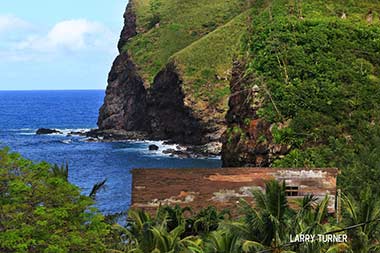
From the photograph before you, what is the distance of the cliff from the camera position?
322 ft

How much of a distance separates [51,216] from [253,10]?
85.4 meters

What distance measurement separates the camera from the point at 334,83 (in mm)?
65062

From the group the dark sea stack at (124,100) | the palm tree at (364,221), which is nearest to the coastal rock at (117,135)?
the dark sea stack at (124,100)

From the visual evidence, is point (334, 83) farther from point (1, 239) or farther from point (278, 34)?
point (1, 239)

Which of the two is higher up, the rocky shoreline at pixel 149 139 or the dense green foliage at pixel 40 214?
the dense green foliage at pixel 40 214

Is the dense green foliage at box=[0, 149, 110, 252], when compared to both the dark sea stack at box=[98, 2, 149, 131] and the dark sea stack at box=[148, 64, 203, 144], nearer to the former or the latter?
the dark sea stack at box=[148, 64, 203, 144]

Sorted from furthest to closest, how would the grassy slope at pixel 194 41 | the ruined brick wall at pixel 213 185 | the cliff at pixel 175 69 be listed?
the grassy slope at pixel 194 41
the cliff at pixel 175 69
the ruined brick wall at pixel 213 185

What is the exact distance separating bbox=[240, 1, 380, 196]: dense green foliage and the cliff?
1905cm

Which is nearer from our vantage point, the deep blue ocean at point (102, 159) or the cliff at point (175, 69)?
the deep blue ocean at point (102, 159)

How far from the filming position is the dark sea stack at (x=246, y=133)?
59.4 meters

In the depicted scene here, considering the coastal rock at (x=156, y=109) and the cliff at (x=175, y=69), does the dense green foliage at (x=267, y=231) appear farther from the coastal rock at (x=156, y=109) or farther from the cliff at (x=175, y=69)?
the cliff at (x=175, y=69)

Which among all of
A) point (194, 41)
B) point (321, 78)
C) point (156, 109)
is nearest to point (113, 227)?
point (321, 78)

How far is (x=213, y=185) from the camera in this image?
3322 centimetres

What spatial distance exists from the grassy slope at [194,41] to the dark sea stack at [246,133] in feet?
91.8
